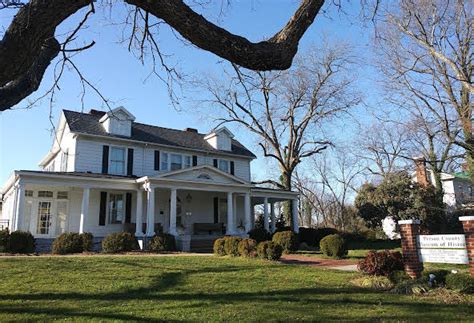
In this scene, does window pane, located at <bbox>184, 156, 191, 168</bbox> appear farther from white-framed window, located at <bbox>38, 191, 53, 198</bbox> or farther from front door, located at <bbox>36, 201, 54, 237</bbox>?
front door, located at <bbox>36, 201, 54, 237</bbox>

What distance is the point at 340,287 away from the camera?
378 inches

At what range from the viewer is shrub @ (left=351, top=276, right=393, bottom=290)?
9692 mm

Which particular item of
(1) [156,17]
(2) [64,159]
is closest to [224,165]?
(2) [64,159]

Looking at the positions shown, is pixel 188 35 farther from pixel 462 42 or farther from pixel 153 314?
pixel 462 42

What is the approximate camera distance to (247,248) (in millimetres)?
15617

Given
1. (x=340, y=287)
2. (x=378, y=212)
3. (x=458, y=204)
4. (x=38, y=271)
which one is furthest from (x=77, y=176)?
(x=458, y=204)

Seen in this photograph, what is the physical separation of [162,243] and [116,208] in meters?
5.65

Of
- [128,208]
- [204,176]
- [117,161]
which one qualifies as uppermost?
[117,161]

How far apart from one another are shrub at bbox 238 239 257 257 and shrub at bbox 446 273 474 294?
7.72m

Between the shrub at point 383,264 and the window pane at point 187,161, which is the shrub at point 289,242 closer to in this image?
the shrub at point 383,264

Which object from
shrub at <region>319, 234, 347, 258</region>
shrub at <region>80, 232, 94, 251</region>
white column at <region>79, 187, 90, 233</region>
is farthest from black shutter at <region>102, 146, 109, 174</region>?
shrub at <region>319, 234, 347, 258</region>

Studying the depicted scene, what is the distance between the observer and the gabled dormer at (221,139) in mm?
28891

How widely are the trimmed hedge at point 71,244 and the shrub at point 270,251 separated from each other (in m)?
7.73

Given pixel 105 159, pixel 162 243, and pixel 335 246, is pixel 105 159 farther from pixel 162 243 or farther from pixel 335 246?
pixel 335 246
